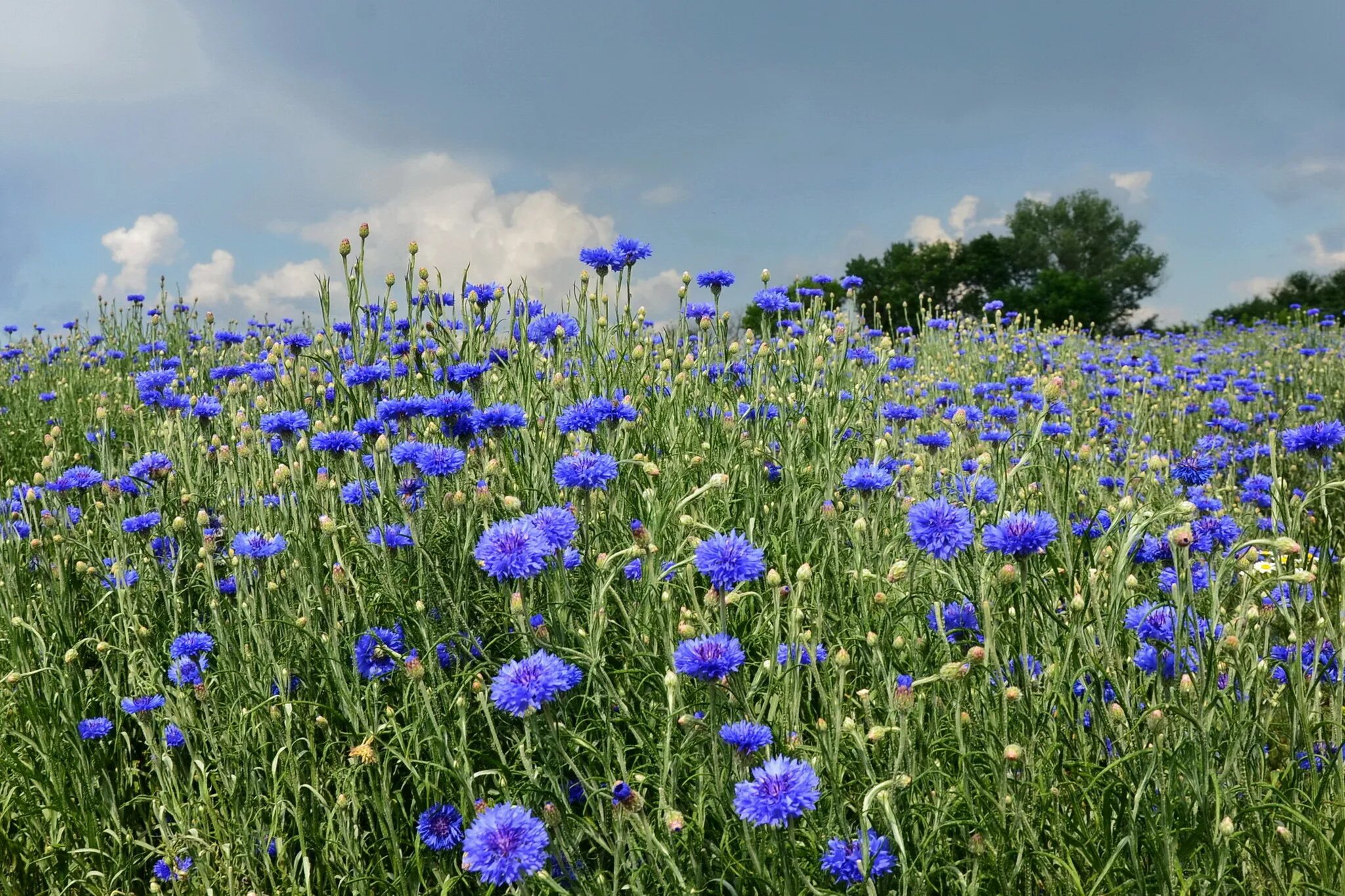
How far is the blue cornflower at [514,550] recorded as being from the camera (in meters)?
1.78

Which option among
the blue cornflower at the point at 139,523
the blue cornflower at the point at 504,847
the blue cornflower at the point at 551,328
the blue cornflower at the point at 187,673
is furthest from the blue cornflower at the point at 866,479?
the blue cornflower at the point at 139,523

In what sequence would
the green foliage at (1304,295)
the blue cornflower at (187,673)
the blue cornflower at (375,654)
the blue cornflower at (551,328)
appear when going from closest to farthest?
the blue cornflower at (375,654) < the blue cornflower at (187,673) < the blue cornflower at (551,328) < the green foliage at (1304,295)

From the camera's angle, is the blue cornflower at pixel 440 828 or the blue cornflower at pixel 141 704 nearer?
the blue cornflower at pixel 440 828

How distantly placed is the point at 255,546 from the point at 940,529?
182 cm

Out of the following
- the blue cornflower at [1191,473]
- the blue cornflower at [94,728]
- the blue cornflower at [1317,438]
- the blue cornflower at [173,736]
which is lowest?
the blue cornflower at [94,728]

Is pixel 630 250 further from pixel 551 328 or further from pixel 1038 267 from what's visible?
pixel 1038 267

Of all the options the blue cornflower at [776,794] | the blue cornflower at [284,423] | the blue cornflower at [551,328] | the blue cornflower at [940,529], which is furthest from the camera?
the blue cornflower at [551,328]

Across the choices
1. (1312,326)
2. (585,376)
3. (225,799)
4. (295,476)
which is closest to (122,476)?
(295,476)

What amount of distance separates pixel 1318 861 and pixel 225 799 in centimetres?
271

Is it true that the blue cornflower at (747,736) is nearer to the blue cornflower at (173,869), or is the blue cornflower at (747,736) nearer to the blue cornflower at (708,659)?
the blue cornflower at (708,659)

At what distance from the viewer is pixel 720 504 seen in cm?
301

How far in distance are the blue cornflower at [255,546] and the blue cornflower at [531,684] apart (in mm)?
1129

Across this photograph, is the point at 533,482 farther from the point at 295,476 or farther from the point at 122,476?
the point at 122,476

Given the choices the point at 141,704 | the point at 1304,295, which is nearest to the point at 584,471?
the point at 141,704
